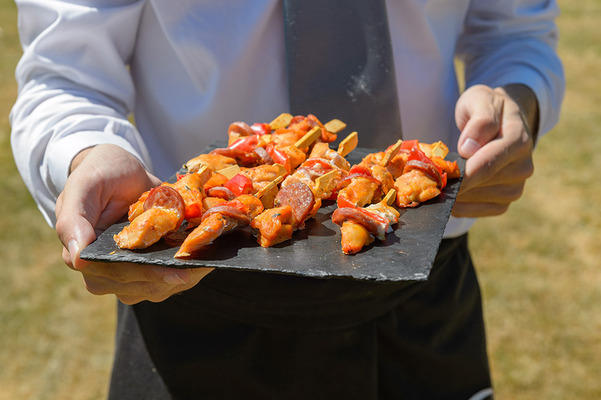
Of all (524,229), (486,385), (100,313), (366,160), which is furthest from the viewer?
(524,229)

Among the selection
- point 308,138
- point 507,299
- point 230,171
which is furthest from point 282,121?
point 507,299

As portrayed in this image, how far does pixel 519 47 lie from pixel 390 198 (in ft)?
2.28

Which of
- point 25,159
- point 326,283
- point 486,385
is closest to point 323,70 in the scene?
point 326,283

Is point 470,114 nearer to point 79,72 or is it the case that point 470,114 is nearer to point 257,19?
point 257,19

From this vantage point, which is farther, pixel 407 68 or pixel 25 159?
pixel 407 68

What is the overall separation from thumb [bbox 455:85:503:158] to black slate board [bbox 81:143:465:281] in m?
0.27

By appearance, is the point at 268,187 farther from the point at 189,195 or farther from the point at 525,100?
the point at 525,100

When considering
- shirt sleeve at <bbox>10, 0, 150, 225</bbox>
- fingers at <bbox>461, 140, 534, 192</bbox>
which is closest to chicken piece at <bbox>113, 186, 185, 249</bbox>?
shirt sleeve at <bbox>10, 0, 150, 225</bbox>

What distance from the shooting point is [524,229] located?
361 centimetres

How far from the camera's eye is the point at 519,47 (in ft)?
5.30

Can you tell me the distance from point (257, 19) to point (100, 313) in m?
2.22

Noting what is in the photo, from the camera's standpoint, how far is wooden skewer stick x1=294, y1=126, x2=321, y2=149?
1.33 m

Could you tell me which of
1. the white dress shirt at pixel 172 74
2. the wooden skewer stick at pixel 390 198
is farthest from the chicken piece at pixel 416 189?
the white dress shirt at pixel 172 74

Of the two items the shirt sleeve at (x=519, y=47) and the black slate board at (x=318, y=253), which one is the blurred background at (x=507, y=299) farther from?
the black slate board at (x=318, y=253)
